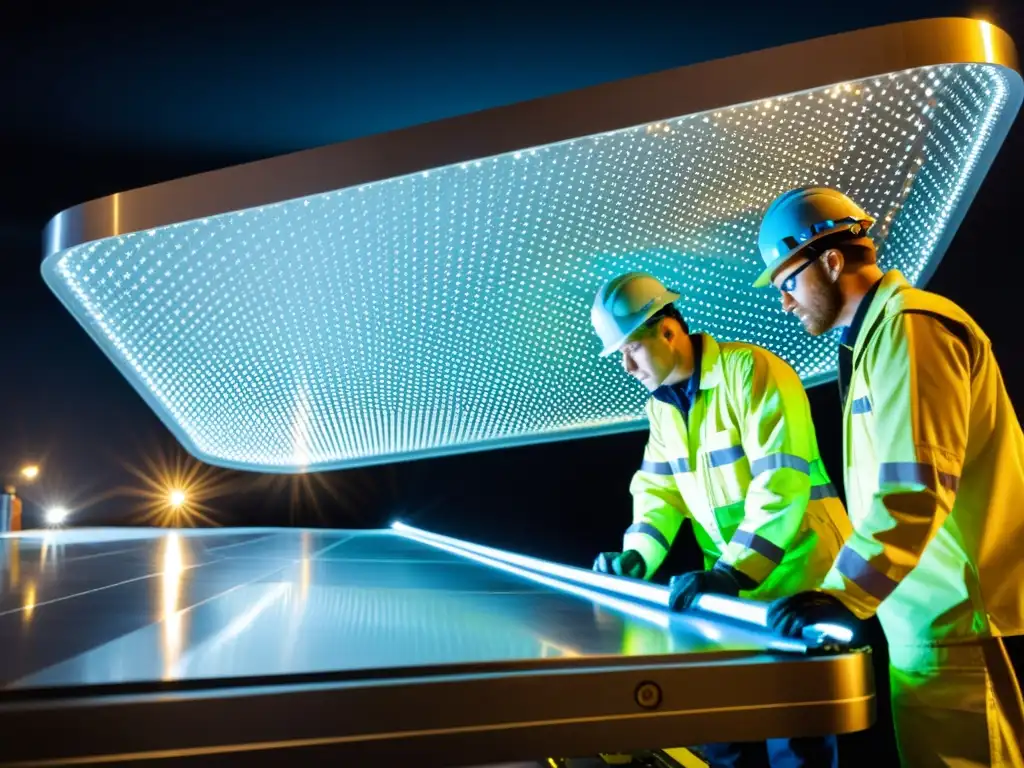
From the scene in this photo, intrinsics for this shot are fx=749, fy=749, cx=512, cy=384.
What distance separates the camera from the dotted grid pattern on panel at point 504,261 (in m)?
1.31

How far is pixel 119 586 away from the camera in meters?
1.11

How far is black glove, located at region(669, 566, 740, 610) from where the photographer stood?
901 millimetres

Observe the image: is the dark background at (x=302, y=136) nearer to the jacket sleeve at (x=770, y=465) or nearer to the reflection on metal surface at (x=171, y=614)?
the jacket sleeve at (x=770, y=465)

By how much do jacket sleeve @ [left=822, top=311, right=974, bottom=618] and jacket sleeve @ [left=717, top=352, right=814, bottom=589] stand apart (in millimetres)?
353

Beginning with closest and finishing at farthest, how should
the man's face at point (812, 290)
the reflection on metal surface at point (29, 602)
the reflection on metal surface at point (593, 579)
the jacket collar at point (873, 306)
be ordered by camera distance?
1. the reflection on metal surface at point (29, 602)
2. the reflection on metal surface at point (593, 579)
3. the jacket collar at point (873, 306)
4. the man's face at point (812, 290)

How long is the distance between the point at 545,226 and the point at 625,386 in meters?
0.99

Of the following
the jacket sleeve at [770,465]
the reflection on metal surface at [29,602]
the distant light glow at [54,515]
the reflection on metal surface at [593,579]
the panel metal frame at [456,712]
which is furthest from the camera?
the distant light glow at [54,515]

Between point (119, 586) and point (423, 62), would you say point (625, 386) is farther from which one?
point (119, 586)

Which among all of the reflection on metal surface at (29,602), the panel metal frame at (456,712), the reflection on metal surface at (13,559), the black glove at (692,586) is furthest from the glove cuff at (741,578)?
the reflection on metal surface at (13,559)

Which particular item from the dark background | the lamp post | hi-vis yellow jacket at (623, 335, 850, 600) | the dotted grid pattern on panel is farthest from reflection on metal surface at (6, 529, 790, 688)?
the lamp post

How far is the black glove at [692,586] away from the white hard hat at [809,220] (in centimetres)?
51

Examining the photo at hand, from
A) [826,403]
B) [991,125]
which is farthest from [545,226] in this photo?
[826,403]

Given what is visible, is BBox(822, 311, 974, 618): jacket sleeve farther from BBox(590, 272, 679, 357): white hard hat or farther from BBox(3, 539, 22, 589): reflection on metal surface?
BBox(3, 539, 22, 589): reflection on metal surface

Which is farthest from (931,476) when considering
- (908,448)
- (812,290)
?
(812,290)
